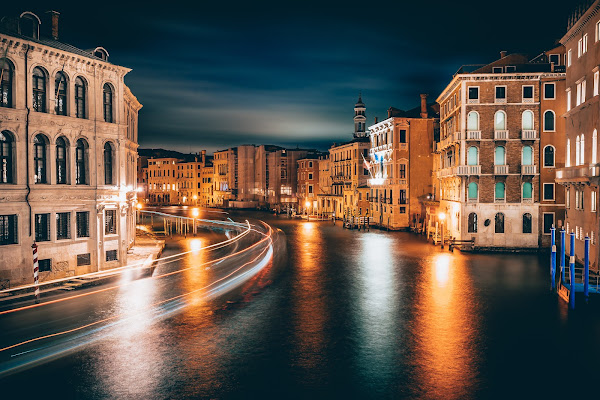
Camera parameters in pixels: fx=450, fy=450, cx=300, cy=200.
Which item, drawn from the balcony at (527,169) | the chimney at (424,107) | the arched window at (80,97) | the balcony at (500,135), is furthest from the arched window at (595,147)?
the chimney at (424,107)

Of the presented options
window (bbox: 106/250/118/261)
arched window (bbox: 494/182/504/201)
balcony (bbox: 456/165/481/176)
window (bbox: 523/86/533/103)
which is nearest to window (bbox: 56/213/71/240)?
window (bbox: 106/250/118/261)

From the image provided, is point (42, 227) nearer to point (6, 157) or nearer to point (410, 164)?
point (6, 157)

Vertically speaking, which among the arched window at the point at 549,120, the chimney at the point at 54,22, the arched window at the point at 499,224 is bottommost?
the arched window at the point at 499,224

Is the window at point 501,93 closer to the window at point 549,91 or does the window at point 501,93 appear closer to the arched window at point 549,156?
the window at point 549,91

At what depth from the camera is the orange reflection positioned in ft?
40.5

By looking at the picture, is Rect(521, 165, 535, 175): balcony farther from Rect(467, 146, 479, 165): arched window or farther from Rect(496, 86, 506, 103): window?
Rect(496, 86, 506, 103): window

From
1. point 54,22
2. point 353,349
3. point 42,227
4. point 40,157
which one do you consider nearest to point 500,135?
point 353,349

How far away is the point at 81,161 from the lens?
26297mm

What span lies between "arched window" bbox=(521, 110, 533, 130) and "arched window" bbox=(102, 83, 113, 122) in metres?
33.3

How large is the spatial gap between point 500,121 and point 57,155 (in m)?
35.0

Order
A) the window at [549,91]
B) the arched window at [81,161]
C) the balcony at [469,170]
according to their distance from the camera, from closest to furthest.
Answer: the arched window at [81,161], the window at [549,91], the balcony at [469,170]

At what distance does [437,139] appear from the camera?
5788cm

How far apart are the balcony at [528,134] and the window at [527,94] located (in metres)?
2.65

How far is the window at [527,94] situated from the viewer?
129 ft
